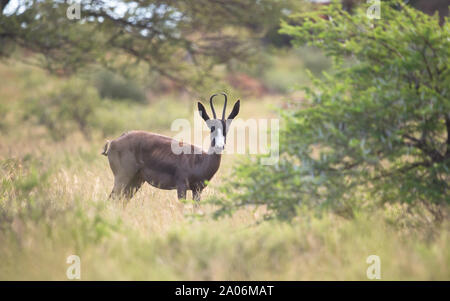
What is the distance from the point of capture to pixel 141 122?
18938 mm

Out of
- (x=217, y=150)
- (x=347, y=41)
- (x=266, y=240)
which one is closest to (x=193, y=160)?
(x=217, y=150)

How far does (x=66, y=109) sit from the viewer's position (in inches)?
634

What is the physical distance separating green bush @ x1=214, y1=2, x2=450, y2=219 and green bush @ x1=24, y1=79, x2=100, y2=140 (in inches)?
504

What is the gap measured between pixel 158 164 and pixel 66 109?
11.2m

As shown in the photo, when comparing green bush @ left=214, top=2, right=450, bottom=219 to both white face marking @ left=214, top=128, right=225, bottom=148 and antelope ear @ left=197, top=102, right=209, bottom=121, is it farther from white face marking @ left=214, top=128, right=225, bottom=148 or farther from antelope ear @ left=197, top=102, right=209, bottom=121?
antelope ear @ left=197, top=102, right=209, bottom=121

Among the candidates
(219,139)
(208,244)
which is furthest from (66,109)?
(208,244)

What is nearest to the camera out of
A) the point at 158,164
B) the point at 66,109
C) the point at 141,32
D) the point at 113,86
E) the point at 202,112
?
the point at 202,112

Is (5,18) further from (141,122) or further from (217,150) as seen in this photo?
(141,122)

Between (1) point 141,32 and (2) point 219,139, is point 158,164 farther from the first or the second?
(1) point 141,32

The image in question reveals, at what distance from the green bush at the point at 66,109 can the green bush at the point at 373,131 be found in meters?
12.8

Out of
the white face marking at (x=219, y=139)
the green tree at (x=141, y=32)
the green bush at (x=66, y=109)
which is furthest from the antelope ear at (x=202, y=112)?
the green bush at (x=66, y=109)

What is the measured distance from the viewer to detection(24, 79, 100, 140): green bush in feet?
52.5

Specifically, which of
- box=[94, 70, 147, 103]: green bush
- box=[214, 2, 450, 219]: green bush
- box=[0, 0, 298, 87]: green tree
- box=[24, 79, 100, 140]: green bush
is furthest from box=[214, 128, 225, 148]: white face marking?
box=[94, 70, 147, 103]: green bush
